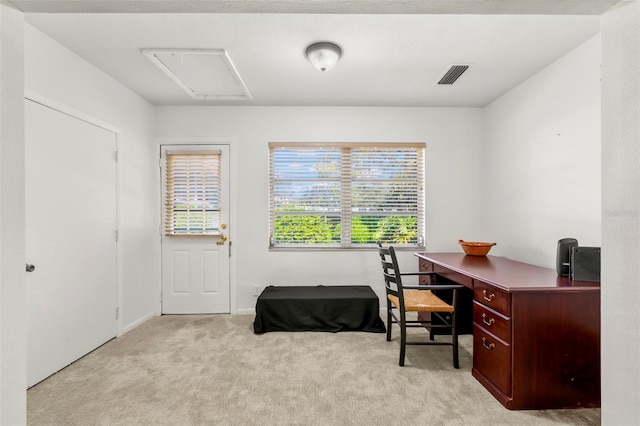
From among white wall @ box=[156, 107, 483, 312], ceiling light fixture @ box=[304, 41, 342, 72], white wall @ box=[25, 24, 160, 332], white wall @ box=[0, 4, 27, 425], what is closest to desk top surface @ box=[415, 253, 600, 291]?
white wall @ box=[156, 107, 483, 312]

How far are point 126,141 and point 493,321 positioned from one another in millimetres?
3906

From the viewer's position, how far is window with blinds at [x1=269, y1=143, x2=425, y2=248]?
3943mm

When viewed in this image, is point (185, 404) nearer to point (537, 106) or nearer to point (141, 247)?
point (141, 247)

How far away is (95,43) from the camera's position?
2451 mm

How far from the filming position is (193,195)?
3.86m

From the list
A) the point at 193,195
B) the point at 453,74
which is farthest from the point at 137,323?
the point at 453,74

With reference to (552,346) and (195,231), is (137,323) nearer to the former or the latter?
(195,231)

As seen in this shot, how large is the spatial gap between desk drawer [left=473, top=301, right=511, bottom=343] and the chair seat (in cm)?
25

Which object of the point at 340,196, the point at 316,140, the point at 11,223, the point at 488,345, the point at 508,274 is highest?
the point at 316,140

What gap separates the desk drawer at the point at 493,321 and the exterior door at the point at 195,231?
286 cm

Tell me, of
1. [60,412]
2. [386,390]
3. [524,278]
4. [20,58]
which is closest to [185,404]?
[60,412]

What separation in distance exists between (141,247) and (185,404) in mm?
2185

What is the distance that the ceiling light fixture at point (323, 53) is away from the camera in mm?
2416

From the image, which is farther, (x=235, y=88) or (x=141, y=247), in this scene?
(x=141, y=247)
